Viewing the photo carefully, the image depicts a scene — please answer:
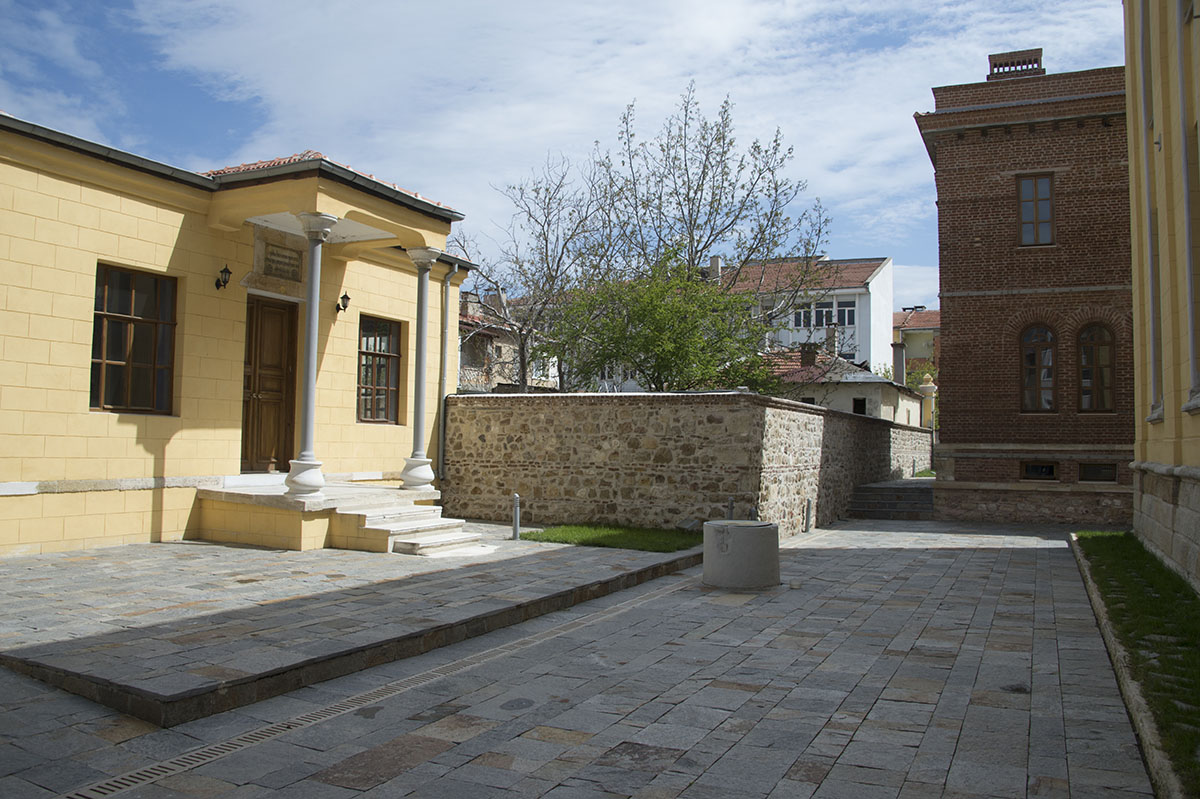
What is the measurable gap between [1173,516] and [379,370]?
35.1 feet

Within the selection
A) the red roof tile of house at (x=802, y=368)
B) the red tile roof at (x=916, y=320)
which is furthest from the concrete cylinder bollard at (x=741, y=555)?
the red tile roof at (x=916, y=320)

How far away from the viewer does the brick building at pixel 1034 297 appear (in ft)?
53.6

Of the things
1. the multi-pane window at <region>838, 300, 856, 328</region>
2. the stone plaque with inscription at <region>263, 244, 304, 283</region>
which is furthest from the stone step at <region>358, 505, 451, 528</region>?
the multi-pane window at <region>838, 300, 856, 328</region>

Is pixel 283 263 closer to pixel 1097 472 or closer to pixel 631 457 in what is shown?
pixel 631 457

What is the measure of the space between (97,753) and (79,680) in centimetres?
90

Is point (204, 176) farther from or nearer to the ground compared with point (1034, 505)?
farther from the ground

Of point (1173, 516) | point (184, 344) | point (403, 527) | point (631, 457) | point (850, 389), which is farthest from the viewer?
point (850, 389)

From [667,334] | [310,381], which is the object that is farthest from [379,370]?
[667,334]

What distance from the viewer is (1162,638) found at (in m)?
5.57

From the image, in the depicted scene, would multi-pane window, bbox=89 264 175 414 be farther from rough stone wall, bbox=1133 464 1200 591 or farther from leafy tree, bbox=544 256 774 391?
rough stone wall, bbox=1133 464 1200 591

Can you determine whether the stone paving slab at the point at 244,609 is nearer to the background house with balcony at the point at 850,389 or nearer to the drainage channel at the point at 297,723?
the drainage channel at the point at 297,723

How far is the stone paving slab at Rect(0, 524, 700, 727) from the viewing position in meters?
4.89

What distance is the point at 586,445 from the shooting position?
13.1 meters

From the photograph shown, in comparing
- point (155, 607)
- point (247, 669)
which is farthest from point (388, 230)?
point (247, 669)
